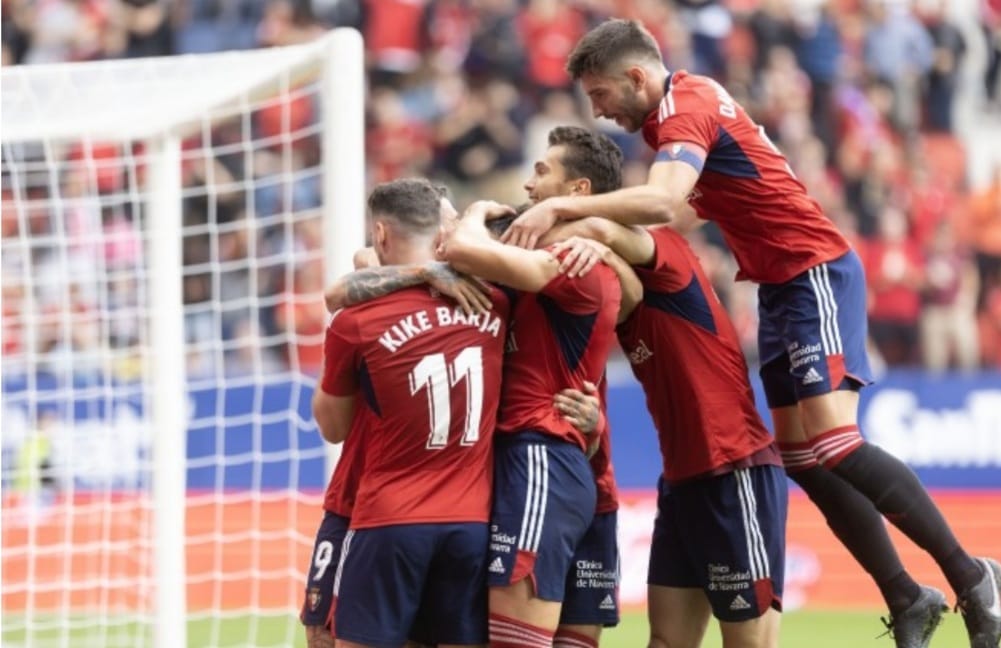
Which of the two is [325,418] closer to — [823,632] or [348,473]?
[348,473]

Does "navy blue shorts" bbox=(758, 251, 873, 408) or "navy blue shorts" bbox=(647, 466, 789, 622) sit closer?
"navy blue shorts" bbox=(647, 466, 789, 622)

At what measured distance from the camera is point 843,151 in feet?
52.7

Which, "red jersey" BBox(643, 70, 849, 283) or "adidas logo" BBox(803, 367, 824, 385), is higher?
"red jersey" BBox(643, 70, 849, 283)

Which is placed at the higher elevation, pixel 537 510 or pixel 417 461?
pixel 417 461

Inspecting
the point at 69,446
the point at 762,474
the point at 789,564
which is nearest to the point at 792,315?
the point at 762,474

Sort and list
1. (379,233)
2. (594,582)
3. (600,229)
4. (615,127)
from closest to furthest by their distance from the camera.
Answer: (379,233)
(600,229)
(594,582)
(615,127)

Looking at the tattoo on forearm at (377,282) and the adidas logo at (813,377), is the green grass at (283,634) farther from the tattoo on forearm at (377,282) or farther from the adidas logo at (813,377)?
the tattoo on forearm at (377,282)

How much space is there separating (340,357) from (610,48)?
1529 millimetres

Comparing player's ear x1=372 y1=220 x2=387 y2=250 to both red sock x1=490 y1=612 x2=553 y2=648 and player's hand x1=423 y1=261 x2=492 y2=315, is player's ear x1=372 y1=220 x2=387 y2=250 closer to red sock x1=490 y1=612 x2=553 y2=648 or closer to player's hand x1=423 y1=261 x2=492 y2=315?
player's hand x1=423 y1=261 x2=492 y2=315

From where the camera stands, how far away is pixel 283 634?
1002cm

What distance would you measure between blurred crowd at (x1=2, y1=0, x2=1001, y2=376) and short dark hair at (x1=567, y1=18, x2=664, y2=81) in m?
6.84

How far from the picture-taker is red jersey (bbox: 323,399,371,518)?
608 centimetres

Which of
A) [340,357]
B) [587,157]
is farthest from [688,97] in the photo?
[340,357]

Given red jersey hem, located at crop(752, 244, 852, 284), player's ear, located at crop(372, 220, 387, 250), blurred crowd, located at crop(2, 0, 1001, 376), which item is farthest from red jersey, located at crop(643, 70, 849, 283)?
blurred crowd, located at crop(2, 0, 1001, 376)
